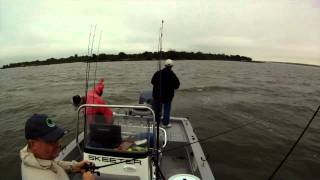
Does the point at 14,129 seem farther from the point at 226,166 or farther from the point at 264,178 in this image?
the point at 264,178

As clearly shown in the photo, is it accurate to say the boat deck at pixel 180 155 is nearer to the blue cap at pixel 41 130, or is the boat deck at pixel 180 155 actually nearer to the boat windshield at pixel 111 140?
the boat windshield at pixel 111 140

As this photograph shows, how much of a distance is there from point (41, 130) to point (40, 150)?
155 mm

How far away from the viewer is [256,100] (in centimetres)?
2027

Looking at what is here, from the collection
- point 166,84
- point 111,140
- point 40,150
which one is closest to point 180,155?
point 166,84

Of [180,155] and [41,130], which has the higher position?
[41,130]

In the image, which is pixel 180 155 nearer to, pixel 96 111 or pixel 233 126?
pixel 96 111

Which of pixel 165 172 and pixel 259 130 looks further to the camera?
Answer: pixel 259 130

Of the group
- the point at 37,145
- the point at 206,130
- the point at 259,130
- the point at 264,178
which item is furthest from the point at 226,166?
the point at 37,145

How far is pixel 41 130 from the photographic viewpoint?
2.31m

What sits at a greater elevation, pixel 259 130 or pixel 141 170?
pixel 141 170

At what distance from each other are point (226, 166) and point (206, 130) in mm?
3699

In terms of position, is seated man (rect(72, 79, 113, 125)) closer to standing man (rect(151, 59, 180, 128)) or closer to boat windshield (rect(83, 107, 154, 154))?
boat windshield (rect(83, 107, 154, 154))

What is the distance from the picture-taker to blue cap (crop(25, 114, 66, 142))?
2.30 meters

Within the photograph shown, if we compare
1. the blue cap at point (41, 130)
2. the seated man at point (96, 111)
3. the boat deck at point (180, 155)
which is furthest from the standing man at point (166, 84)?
the blue cap at point (41, 130)
